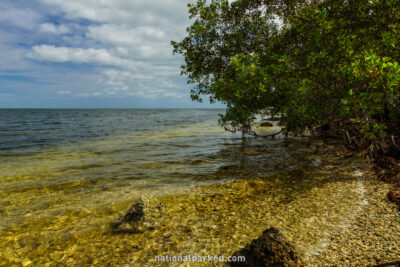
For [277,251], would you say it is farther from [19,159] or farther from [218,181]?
[19,159]

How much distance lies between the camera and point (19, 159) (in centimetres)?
1384

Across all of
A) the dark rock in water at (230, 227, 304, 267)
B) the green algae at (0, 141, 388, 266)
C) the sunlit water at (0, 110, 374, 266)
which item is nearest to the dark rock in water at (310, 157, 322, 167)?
the sunlit water at (0, 110, 374, 266)

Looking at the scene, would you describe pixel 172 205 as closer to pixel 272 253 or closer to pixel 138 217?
pixel 138 217

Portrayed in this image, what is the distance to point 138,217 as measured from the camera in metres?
5.54

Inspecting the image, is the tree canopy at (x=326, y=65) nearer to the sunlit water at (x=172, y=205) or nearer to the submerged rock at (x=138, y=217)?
the sunlit water at (x=172, y=205)

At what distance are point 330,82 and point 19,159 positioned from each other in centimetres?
1707

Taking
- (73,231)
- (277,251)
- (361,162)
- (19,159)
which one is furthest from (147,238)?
(19,159)

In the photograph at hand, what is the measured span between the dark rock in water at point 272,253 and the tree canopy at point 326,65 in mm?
4238

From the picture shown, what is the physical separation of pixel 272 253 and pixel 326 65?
6.45 m

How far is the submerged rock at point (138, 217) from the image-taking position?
5.33 meters

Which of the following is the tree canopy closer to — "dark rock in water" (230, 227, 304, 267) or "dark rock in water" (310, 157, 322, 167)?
"dark rock in water" (310, 157, 322, 167)

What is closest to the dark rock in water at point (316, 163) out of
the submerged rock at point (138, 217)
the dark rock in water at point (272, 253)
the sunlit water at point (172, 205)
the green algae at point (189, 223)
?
the sunlit water at point (172, 205)

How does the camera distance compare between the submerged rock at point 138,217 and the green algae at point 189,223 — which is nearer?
the green algae at point 189,223

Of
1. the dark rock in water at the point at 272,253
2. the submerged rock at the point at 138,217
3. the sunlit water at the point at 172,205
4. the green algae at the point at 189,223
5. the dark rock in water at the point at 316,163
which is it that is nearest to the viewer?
the dark rock in water at the point at 272,253
